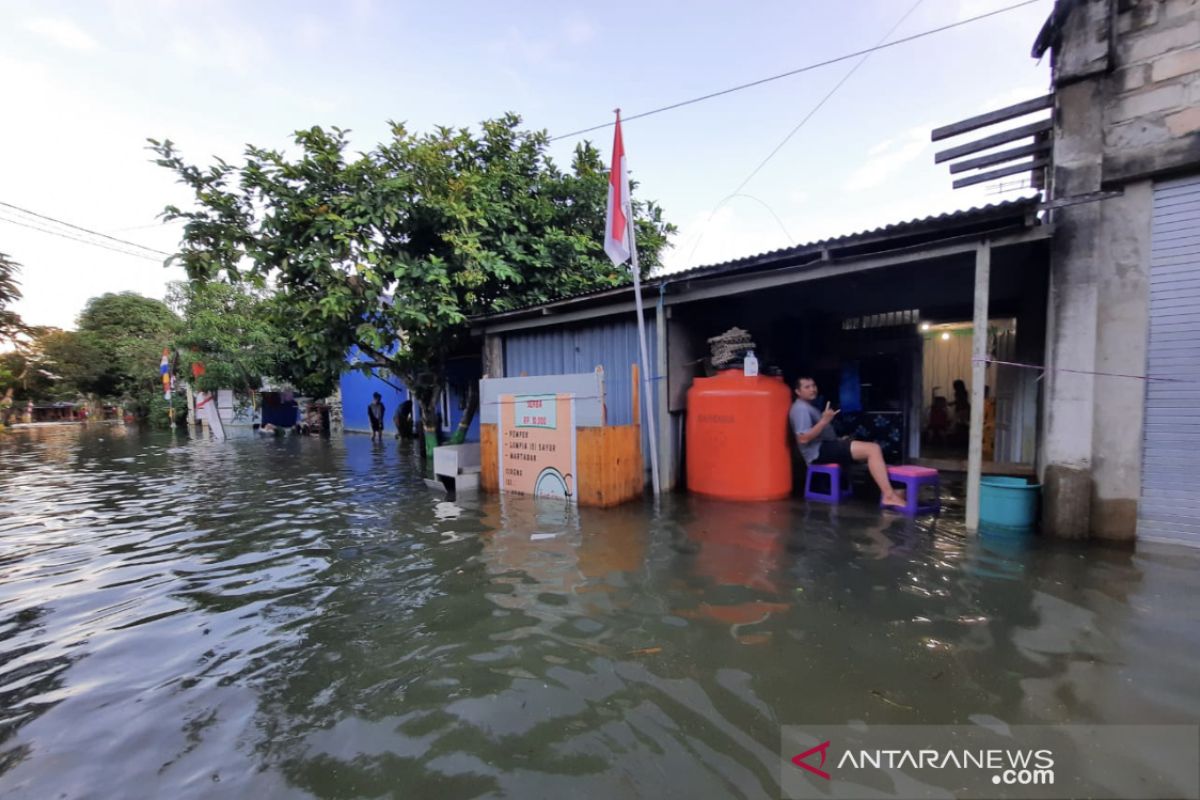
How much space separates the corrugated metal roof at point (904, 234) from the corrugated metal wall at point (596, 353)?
117cm

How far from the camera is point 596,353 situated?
7633mm

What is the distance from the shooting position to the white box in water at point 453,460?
7523 mm

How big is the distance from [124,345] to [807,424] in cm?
3668

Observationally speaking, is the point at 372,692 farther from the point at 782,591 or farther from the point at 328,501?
the point at 328,501

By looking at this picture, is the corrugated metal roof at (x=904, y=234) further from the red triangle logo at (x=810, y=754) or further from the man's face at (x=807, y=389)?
the red triangle logo at (x=810, y=754)

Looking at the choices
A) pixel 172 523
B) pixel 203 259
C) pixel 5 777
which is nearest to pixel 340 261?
pixel 203 259

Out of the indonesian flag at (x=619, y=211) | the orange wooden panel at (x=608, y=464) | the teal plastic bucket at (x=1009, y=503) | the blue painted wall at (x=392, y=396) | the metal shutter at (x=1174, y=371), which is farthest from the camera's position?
the blue painted wall at (x=392, y=396)

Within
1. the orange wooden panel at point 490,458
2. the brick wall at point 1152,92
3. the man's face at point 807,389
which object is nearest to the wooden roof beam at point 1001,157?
the brick wall at point 1152,92

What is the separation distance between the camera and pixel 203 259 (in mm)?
8484

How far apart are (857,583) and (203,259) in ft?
34.7

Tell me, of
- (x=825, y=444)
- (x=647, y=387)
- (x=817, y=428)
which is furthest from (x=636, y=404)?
(x=825, y=444)

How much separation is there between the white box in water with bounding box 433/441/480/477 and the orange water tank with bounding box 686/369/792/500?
362 centimetres

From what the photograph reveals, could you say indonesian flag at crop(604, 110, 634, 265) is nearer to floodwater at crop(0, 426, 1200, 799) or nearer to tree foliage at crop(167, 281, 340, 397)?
floodwater at crop(0, 426, 1200, 799)

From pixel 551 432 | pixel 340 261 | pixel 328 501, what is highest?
pixel 340 261
